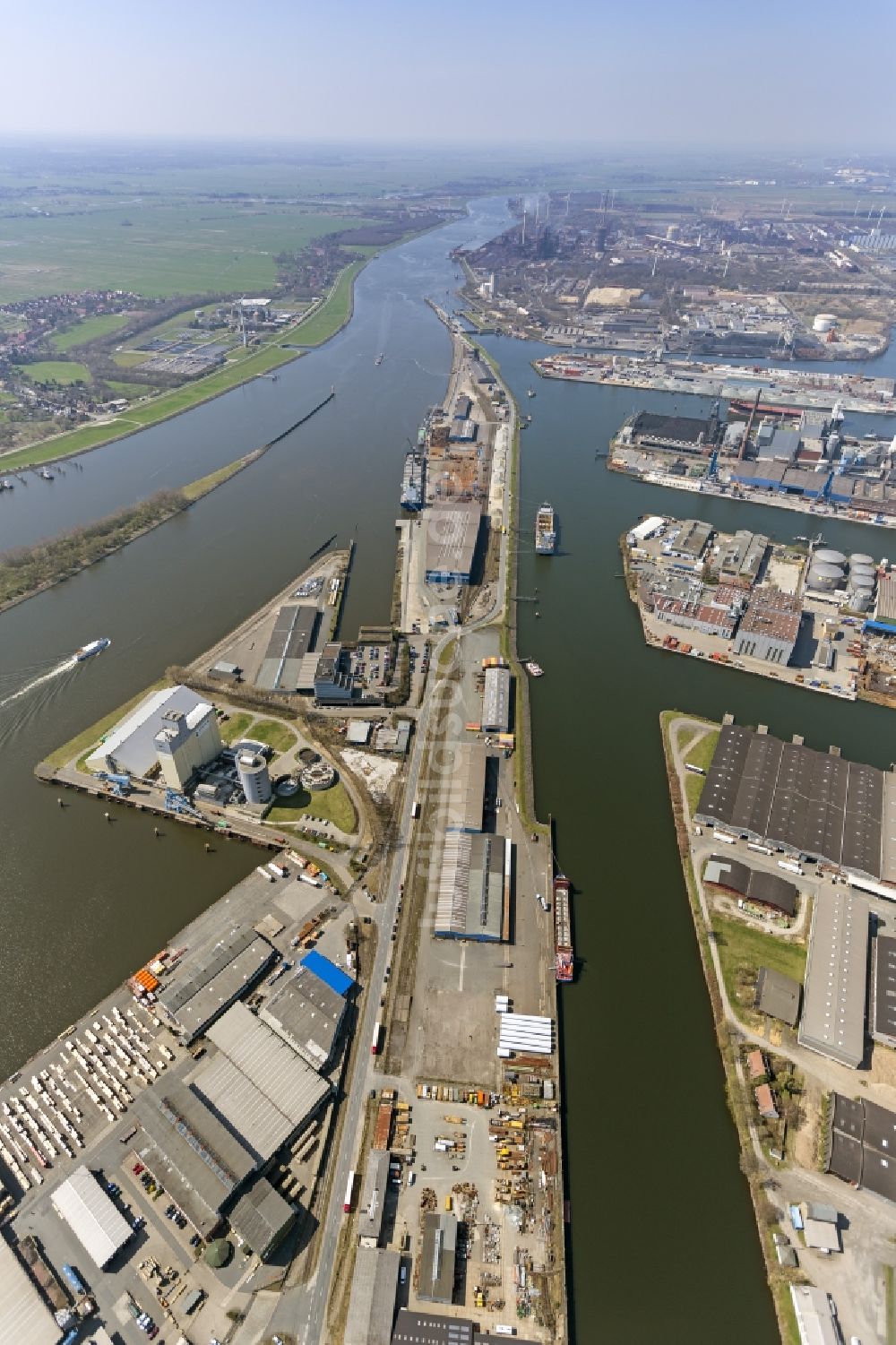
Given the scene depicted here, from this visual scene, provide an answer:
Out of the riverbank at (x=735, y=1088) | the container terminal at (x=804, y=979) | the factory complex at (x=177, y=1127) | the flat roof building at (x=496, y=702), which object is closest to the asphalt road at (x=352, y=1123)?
the factory complex at (x=177, y=1127)

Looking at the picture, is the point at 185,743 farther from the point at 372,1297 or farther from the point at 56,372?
the point at 56,372

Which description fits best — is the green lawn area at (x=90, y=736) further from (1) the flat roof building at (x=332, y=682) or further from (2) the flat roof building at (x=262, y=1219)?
(2) the flat roof building at (x=262, y=1219)

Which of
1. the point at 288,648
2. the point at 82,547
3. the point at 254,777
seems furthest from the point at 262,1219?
the point at 82,547

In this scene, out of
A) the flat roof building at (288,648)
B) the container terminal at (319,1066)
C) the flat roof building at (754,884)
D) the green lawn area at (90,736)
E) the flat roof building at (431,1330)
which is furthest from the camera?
the flat roof building at (288,648)

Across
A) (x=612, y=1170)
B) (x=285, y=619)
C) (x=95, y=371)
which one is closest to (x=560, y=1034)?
(x=612, y=1170)

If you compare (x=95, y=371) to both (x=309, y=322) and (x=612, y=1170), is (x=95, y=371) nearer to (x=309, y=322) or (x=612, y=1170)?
(x=309, y=322)

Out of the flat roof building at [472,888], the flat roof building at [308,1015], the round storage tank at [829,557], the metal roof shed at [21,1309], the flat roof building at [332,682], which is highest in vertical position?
the round storage tank at [829,557]

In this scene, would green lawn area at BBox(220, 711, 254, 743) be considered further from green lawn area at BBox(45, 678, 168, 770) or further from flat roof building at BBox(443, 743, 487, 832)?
flat roof building at BBox(443, 743, 487, 832)
